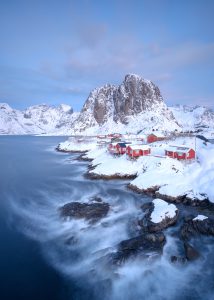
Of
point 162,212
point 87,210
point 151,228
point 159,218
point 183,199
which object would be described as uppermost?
point 162,212

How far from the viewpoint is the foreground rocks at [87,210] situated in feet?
72.9

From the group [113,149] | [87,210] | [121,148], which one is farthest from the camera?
[113,149]

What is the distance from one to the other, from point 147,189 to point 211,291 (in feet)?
55.2

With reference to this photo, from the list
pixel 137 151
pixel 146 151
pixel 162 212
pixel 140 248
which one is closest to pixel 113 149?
pixel 137 151

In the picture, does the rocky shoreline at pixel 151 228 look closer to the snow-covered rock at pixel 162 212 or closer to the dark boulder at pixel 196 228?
the dark boulder at pixel 196 228

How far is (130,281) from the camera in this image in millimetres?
13750

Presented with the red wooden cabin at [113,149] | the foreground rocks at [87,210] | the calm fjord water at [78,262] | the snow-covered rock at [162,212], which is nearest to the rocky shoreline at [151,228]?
the foreground rocks at [87,210]

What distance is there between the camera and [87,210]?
918 inches

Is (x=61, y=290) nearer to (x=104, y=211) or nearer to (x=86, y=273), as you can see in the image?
(x=86, y=273)

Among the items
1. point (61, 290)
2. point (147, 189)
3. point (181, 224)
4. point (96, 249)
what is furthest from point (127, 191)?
point (61, 290)

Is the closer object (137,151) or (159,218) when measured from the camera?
(159,218)

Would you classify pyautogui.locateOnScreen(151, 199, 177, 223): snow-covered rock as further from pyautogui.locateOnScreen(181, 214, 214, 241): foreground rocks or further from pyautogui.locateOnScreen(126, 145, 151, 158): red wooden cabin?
pyautogui.locateOnScreen(126, 145, 151, 158): red wooden cabin

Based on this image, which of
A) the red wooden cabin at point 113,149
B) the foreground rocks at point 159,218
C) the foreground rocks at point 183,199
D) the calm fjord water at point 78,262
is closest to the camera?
the calm fjord water at point 78,262

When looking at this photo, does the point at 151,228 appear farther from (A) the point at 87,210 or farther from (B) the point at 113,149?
(B) the point at 113,149
